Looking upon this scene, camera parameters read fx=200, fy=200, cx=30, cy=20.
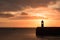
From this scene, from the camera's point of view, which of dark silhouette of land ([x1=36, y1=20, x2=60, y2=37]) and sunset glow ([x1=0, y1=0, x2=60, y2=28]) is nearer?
dark silhouette of land ([x1=36, y1=20, x2=60, y2=37])

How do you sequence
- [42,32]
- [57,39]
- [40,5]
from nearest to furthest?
1. [57,39]
2. [42,32]
3. [40,5]

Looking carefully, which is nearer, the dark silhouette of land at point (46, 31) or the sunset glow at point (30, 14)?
the dark silhouette of land at point (46, 31)

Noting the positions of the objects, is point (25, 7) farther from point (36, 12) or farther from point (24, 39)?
point (24, 39)

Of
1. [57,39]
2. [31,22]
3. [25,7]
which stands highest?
[25,7]

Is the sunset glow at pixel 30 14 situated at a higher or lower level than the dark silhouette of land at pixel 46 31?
higher

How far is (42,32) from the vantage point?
2.88 m

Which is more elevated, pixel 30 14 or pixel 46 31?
pixel 30 14

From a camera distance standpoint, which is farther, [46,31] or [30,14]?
[30,14]

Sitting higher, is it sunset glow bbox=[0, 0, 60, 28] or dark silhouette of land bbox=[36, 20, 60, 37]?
sunset glow bbox=[0, 0, 60, 28]

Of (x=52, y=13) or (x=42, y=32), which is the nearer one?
A: (x=42, y=32)

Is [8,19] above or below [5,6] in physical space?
below

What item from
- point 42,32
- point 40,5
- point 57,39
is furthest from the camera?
point 40,5

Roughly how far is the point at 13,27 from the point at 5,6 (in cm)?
39

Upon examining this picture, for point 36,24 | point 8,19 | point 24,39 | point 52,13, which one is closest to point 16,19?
point 8,19
